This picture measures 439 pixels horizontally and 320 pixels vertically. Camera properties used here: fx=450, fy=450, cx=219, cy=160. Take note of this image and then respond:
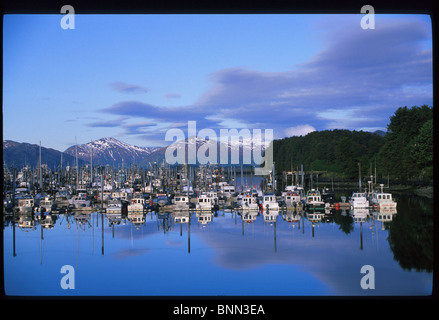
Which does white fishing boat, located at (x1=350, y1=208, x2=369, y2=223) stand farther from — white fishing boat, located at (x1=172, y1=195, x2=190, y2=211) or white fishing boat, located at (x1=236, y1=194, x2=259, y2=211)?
white fishing boat, located at (x1=172, y1=195, x2=190, y2=211)

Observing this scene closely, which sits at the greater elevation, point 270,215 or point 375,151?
point 375,151

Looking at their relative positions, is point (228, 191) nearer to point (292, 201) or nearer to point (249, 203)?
point (292, 201)

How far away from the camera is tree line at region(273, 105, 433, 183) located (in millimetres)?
18906

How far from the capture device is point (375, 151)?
2244cm

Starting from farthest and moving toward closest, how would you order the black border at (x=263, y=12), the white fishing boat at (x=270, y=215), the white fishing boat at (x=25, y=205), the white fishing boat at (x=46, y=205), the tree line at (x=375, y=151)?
the tree line at (x=375, y=151) → the white fishing boat at (x=46, y=205) → the white fishing boat at (x=25, y=205) → the white fishing boat at (x=270, y=215) → the black border at (x=263, y=12)

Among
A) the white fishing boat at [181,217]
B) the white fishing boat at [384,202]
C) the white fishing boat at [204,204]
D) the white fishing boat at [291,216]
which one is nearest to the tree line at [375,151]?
the white fishing boat at [384,202]

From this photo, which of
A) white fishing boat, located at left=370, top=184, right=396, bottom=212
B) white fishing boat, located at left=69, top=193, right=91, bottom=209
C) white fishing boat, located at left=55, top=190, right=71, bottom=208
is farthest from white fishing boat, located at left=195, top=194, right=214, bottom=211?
white fishing boat, located at left=370, top=184, right=396, bottom=212

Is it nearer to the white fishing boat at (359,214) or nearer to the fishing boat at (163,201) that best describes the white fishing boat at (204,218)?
the fishing boat at (163,201)

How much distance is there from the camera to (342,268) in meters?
7.43

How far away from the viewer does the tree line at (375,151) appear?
62.0 feet

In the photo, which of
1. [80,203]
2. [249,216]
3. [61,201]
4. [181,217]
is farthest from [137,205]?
[61,201]

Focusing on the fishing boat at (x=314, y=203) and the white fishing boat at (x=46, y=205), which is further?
the white fishing boat at (x=46, y=205)
